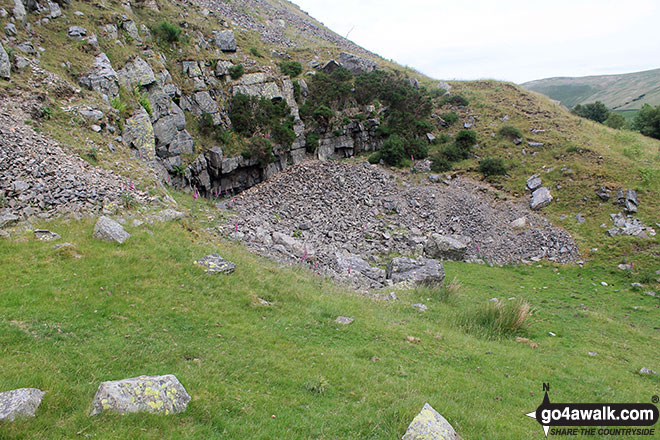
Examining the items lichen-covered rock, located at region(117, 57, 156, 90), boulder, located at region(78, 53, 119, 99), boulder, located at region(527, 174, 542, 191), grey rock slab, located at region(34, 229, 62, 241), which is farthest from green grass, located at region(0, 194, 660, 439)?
boulder, located at region(527, 174, 542, 191)

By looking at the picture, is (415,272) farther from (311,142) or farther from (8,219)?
(311,142)

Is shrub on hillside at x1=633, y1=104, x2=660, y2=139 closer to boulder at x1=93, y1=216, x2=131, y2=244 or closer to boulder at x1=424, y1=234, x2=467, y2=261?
boulder at x1=424, y1=234, x2=467, y2=261

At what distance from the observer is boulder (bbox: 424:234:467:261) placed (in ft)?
77.5

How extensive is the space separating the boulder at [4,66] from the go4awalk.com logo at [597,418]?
24475 millimetres

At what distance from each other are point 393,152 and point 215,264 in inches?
1006

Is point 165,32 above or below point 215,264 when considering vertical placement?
above

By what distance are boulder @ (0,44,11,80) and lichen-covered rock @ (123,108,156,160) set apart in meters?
5.23

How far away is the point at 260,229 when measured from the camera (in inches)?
765

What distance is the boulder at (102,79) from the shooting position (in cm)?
1992

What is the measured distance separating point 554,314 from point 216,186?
24.2 m

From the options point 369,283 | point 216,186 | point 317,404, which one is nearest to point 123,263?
point 317,404

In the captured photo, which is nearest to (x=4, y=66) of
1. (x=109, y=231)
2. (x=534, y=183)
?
Result: (x=109, y=231)

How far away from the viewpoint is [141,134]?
2075 centimetres

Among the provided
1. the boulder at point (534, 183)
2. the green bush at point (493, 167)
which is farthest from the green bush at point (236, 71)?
the boulder at point (534, 183)
